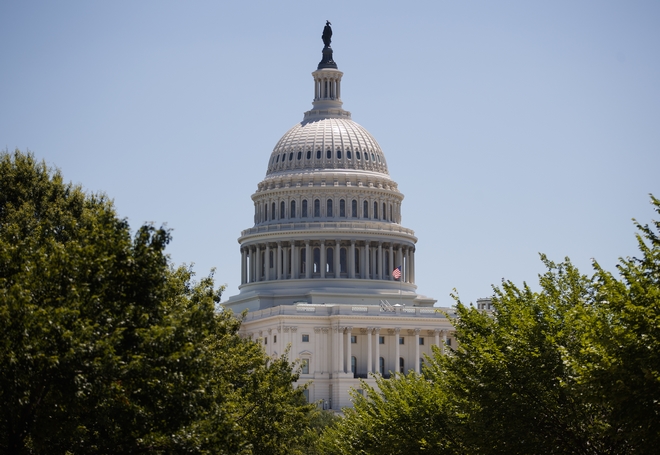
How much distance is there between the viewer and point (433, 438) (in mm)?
62688

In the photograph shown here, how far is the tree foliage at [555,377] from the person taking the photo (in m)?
38.1

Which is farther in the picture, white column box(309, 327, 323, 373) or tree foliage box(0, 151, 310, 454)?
white column box(309, 327, 323, 373)

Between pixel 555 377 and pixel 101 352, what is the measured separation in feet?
55.3

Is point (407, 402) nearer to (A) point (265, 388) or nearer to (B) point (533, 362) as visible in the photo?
(A) point (265, 388)

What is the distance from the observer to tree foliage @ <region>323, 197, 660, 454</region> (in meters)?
38.1

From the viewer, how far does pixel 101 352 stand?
3916 cm

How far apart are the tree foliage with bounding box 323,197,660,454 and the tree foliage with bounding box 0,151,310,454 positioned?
9843 millimetres

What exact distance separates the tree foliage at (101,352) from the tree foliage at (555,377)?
9843 millimetres

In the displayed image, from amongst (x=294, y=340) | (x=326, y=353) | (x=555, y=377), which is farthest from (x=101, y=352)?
(x=326, y=353)

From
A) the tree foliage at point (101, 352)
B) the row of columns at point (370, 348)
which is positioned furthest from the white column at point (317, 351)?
the tree foliage at point (101, 352)

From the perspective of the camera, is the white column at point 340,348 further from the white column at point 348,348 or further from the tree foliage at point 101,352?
the tree foliage at point 101,352

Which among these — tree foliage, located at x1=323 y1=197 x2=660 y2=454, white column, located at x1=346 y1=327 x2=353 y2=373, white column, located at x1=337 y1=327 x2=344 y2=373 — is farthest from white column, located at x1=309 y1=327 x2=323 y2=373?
tree foliage, located at x1=323 y1=197 x2=660 y2=454

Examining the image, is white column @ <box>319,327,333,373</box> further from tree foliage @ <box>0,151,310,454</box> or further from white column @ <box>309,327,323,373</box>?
tree foliage @ <box>0,151,310,454</box>

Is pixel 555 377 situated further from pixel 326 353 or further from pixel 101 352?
pixel 326 353
